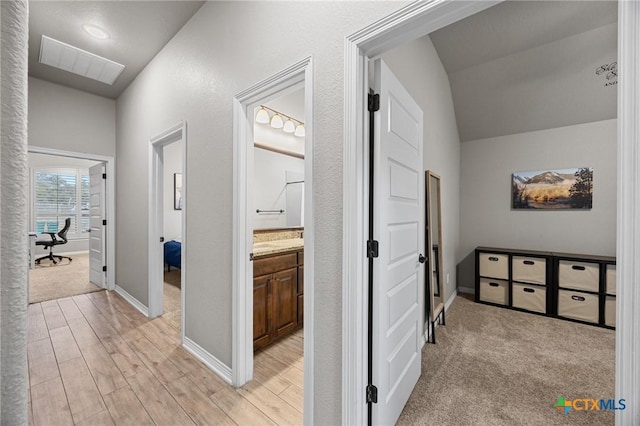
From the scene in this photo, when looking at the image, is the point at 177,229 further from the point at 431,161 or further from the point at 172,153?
the point at 431,161

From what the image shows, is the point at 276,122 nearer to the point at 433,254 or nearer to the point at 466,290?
the point at 433,254

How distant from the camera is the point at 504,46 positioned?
9.47 ft

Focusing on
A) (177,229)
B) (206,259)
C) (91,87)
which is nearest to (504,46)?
(206,259)

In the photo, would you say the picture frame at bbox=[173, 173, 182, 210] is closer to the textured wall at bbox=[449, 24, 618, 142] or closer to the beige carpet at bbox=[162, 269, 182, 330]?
the beige carpet at bbox=[162, 269, 182, 330]

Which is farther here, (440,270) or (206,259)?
(440,270)

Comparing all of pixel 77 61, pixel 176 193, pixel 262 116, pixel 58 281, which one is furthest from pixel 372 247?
pixel 58 281

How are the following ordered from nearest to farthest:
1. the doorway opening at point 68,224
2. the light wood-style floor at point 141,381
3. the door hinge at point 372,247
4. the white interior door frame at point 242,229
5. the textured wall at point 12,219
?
the textured wall at point 12,219
the door hinge at point 372,247
the light wood-style floor at point 141,381
the white interior door frame at point 242,229
the doorway opening at point 68,224

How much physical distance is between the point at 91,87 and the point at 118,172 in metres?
1.18

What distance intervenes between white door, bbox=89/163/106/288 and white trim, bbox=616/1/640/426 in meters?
5.18

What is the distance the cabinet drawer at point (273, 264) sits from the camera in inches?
87.6

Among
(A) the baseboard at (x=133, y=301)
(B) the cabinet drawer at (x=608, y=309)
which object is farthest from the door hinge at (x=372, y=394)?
(B) the cabinet drawer at (x=608, y=309)

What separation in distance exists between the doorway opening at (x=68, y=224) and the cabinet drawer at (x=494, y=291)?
5.37 m

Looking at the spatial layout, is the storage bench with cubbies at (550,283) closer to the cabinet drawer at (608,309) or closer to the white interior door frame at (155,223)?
the cabinet drawer at (608,309)

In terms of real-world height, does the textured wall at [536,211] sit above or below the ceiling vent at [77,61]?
below
